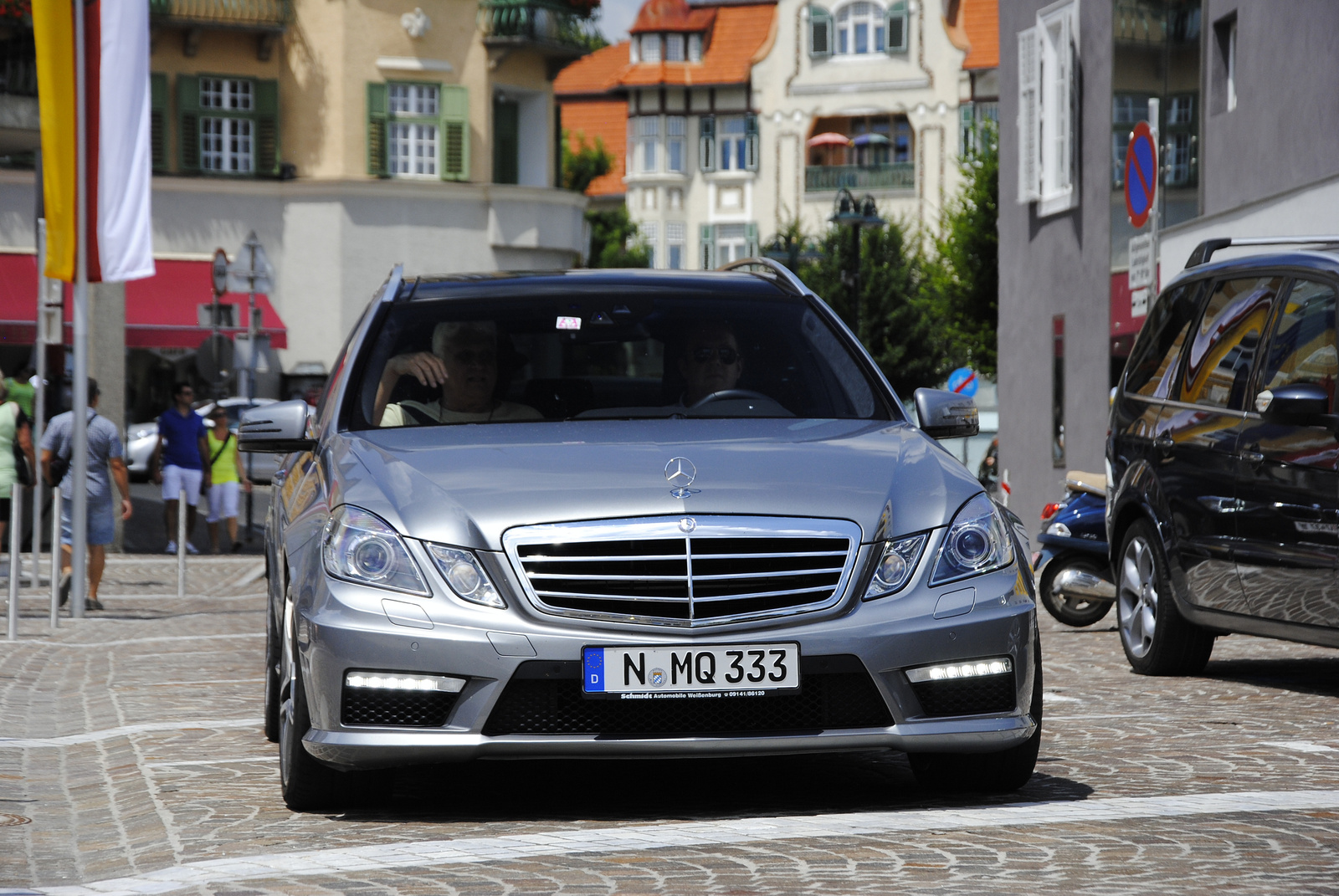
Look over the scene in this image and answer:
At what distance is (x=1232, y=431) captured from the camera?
30.8 ft

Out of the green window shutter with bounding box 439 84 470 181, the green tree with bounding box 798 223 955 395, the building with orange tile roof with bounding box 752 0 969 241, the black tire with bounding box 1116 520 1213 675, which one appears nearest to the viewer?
the black tire with bounding box 1116 520 1213 675

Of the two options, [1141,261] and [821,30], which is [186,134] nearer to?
[1141,261]

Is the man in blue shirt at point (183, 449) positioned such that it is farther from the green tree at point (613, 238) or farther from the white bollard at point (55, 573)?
the green tree at point (613, 238)

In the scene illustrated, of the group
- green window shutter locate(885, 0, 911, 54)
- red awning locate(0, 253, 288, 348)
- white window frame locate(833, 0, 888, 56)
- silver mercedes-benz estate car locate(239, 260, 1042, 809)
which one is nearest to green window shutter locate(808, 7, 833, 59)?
white window frame locate(833, 0, 888, 56)

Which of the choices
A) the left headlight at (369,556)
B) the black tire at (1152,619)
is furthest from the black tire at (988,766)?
the black tire at (1152,619)

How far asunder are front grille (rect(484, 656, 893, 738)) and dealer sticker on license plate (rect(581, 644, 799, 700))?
0.04 meters

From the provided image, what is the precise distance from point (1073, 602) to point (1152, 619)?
325cm

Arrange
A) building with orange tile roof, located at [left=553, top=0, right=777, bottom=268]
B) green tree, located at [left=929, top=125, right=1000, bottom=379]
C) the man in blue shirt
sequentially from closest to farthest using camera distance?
the man in blue shirt → green tree, located at [left=929, top=125, right=1000, bottom=379] → building with orange tile roof, located at [left=553, top=0, right=777, bottom=268]

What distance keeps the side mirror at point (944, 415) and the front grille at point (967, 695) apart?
3.83 ft

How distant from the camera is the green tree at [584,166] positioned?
269 feet

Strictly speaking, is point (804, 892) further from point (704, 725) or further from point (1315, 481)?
point (1315, 481)

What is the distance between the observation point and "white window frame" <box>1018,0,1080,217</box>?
2650 cm

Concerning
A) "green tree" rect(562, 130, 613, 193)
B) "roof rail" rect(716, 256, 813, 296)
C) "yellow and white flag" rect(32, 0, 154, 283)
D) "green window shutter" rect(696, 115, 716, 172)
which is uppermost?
"green window shutter" rect(696, 115, 716, 172)

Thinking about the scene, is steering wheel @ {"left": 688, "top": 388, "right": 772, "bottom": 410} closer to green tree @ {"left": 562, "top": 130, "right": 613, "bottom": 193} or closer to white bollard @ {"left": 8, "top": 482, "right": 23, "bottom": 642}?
white bollard @ {"left": 8, "top": 482, "right": 23, "bottom": 642}
